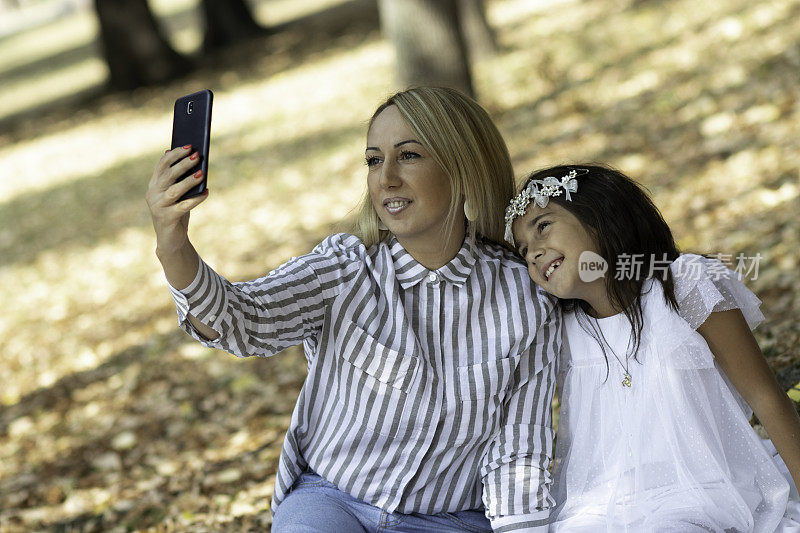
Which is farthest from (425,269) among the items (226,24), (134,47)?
(226,24)

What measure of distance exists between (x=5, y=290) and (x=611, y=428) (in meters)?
6.95

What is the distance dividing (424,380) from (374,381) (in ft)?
0.55

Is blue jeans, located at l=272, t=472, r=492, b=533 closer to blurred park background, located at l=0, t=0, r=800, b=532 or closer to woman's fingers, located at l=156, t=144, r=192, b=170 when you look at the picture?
blurred park background, located at l=0, t=0, r=800, b=532

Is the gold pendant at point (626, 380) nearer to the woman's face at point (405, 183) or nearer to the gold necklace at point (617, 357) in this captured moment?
the gold necklace at point (617, 357)

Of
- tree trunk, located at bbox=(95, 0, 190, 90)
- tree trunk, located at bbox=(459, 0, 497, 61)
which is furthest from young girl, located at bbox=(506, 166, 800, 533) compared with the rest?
tree trunk, located at bbox=(95, 0, 190, 90)

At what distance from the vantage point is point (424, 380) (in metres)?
2.86

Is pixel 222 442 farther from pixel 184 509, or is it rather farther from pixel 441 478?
pixel 441 478

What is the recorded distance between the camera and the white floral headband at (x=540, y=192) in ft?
9.61

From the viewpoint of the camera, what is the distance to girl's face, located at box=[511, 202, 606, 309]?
9.30 ft

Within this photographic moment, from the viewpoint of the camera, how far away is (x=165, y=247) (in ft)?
7.82

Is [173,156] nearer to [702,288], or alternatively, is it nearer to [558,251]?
[558,251]

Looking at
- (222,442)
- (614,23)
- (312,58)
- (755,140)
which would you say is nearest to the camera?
(222,442)

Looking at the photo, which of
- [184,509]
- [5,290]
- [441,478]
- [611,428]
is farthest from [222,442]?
[5,290]

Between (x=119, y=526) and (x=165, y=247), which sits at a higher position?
(x=165, y=247)
